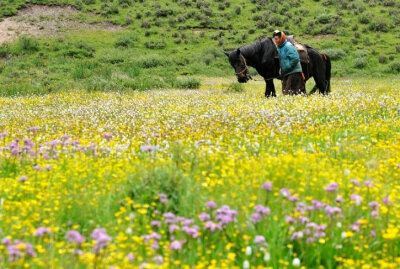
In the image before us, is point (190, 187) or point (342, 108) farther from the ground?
point (190, 187)

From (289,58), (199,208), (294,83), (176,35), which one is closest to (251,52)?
(294,83)

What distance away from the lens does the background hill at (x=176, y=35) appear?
38.0m

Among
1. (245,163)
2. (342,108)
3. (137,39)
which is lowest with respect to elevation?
(137,39)

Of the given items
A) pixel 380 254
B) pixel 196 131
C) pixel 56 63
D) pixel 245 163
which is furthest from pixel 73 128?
pixel 56 63

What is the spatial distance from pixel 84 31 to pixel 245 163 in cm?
4966

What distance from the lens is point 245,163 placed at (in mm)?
5812

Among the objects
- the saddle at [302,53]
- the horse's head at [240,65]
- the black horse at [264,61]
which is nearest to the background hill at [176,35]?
the horse's head at [240,65]

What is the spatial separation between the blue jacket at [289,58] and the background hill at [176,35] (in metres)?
13.0

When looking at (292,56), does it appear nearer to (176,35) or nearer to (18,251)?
(18,251)

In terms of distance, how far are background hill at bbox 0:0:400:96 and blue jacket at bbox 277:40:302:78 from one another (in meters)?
13.0

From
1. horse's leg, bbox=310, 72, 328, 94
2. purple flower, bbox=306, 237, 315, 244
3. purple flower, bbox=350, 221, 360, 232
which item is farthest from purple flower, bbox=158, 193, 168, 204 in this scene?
horse's leg, bbox=310, 72, 328, 94

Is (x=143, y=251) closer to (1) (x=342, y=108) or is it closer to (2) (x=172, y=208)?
(2) (x=172, y=208)

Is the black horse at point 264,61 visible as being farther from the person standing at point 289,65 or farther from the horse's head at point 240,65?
the person standing at point 289,65

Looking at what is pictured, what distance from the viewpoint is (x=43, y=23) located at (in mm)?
53500
